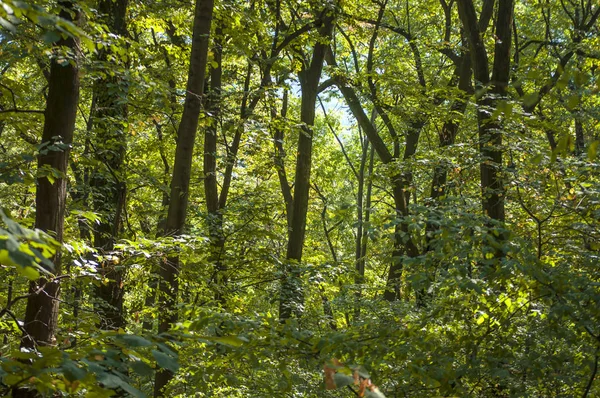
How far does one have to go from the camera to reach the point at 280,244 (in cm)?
1466

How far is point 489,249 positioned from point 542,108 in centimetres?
1112

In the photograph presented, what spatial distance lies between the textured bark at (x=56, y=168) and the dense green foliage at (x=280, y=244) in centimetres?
8

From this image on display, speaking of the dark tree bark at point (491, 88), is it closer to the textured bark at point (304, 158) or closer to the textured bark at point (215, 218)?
the textured bark at point (215, 218)

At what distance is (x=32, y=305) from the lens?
4027 millimetres

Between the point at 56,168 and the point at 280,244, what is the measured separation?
421 inches

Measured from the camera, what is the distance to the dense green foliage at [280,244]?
8.93 ft

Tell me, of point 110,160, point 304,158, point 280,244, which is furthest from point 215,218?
point 280,244

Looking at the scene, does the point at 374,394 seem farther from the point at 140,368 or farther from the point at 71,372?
the point at 71,372

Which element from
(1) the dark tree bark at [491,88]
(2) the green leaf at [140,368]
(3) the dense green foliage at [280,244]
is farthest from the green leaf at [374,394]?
(1) the dark tree bark at [491,88]

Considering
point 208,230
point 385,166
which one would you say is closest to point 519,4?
Result: point 385,166

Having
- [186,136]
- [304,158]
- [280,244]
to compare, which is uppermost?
[304,158]

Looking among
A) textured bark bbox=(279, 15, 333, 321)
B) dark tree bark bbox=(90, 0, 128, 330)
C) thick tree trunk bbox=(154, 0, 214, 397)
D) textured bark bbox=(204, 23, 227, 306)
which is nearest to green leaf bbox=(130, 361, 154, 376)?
thick tree trunk bbox=(154, 0, 214, 397)

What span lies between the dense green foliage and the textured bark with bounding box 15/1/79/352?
0.25 feet

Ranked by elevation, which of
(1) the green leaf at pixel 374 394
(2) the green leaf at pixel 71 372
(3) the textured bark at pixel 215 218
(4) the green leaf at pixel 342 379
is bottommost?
(2) the green leaf at pixel 71 372
